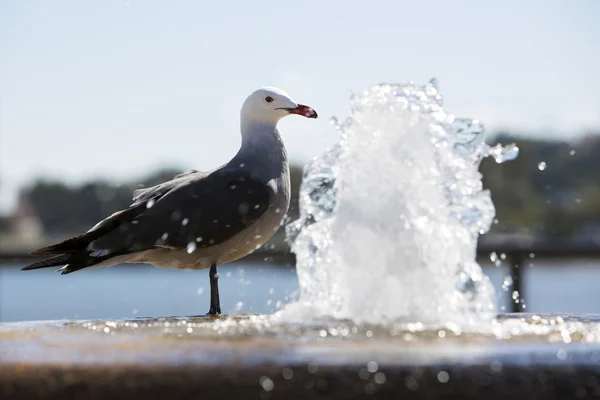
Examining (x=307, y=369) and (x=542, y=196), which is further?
(x=542, y=196)

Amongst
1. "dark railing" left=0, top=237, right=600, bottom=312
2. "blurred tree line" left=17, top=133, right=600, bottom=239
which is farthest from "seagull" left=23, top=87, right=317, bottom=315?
"blurred tree line" left=17, top=133, right=600, bottom=239

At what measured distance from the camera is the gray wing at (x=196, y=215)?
12.3ft

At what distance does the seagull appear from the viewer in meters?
3.71

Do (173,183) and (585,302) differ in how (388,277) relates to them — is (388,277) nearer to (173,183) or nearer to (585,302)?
(173,183)

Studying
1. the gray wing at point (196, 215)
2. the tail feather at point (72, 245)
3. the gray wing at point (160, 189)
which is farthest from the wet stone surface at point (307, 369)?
the gray wing at point (160, 189)

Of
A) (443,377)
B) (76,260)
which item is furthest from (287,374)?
(76,260)

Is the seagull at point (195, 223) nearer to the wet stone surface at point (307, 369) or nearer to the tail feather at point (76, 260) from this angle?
the tail feather at point (76, 260)

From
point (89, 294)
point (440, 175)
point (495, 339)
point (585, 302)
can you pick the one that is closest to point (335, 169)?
point (440, 175)

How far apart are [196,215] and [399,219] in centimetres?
94

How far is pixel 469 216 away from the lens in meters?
3.59

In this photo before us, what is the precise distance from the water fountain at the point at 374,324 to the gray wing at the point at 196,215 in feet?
0.87

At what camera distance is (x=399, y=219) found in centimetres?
335

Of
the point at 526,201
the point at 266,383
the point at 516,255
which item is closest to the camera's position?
the point at 266,383

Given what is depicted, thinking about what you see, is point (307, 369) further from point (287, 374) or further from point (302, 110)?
point (302, 110)
